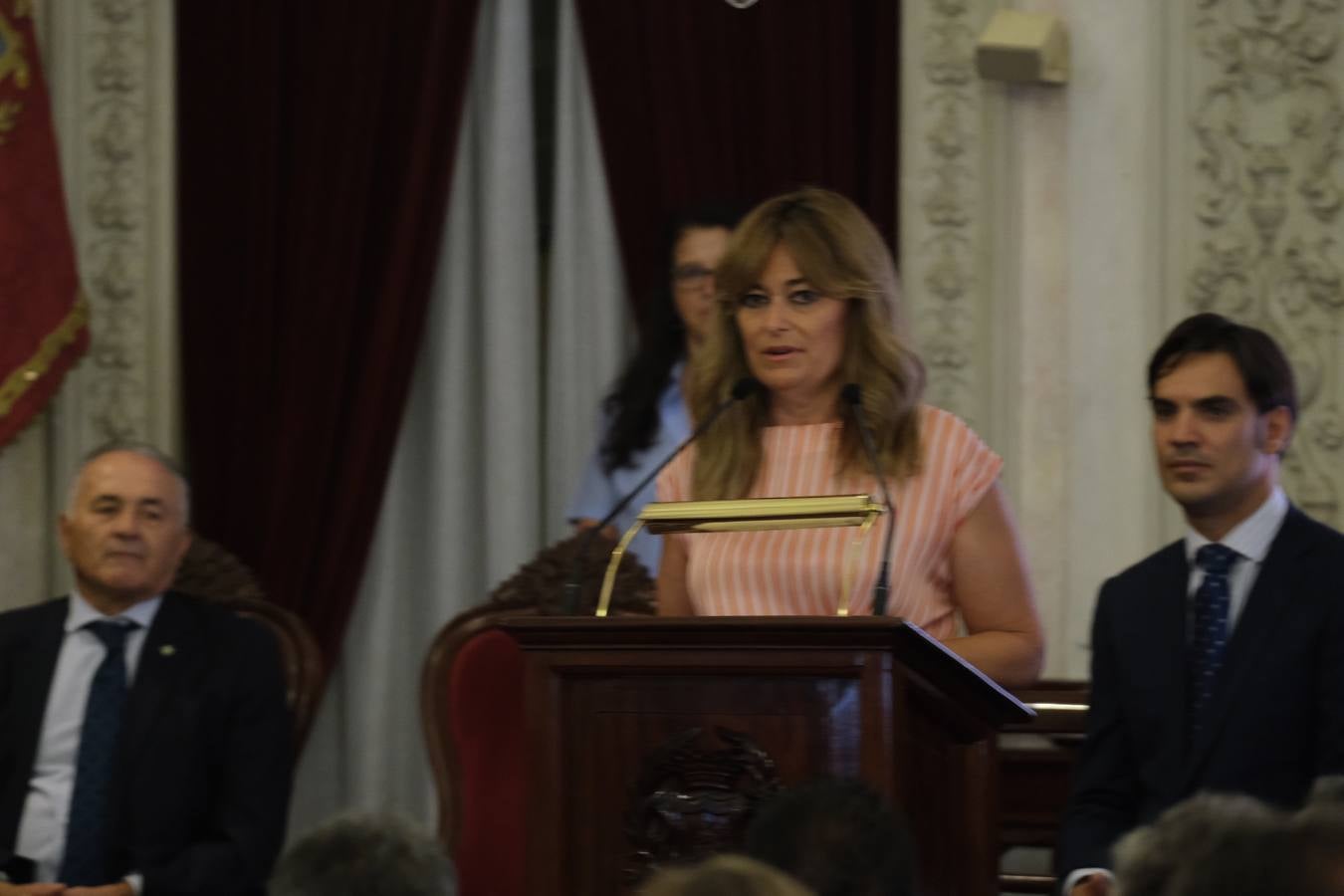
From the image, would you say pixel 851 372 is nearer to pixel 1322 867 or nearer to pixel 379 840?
pixel 379 840

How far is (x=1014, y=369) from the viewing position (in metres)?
5.52

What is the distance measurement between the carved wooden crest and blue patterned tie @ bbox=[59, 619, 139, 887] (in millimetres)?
1841

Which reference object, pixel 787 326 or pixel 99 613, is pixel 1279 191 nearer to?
pixel 787 326

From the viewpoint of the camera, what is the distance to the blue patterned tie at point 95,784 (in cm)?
420

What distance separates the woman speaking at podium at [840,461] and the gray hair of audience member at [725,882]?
1.76 meters

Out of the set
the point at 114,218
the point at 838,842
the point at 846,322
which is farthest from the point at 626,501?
the point at 114,218

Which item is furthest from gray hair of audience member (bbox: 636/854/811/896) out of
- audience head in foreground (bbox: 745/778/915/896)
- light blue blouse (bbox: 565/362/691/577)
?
light blue blouse (bbox: 565/362/691/577)

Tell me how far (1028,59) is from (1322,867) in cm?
393

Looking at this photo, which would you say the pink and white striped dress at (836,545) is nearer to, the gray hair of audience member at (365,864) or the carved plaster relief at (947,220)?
the gray hair of audience member at (365,864)

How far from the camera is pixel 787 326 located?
3.42 meters

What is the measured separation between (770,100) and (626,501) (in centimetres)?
284

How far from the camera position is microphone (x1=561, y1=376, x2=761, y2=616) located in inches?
120

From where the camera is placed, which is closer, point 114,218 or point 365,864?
point 365,864

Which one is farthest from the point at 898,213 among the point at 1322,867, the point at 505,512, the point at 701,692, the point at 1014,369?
the point at 1322,867
